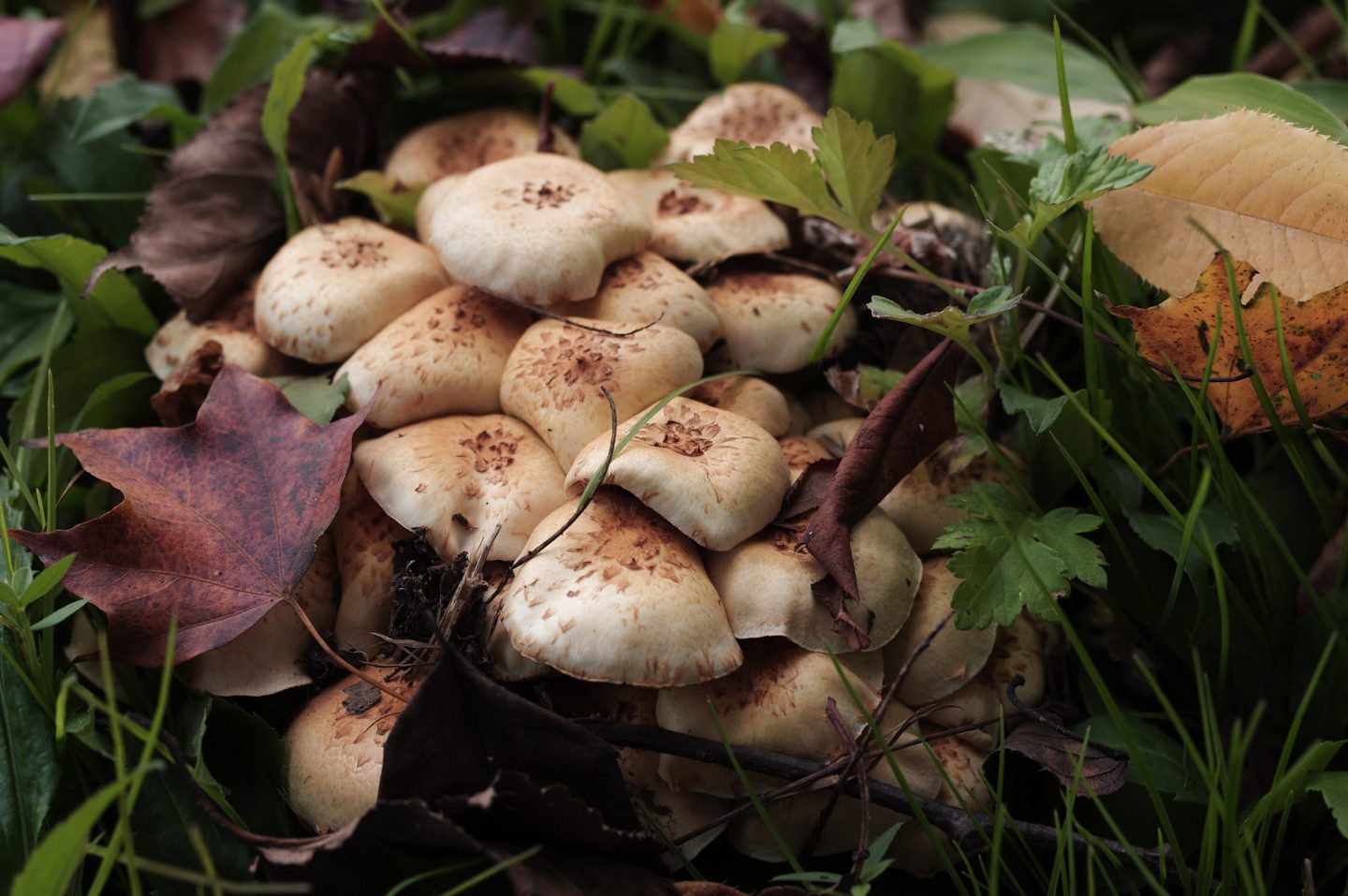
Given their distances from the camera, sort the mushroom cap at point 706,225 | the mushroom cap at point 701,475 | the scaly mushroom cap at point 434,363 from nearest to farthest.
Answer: the mushroom cap at point 701,475 → the scaly mushroom cap at point 434,363 → the mushroom cap at point 706,225

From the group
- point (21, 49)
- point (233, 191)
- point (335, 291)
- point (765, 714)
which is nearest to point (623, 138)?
point (335, 291)

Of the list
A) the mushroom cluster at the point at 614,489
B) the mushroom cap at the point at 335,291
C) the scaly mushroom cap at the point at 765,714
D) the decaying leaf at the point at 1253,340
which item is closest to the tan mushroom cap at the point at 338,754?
the mushroom cluster at the point at 614,489

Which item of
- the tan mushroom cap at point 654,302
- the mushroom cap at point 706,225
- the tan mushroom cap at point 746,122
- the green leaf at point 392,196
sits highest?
the tan mushroom cap at point 746,122

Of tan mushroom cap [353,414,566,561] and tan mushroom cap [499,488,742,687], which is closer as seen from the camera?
tan mushroom cap [499,488,742,687]

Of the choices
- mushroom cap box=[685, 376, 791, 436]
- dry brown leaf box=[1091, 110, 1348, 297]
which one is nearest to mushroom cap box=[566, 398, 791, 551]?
mushroom cap box=[685, 376, 791, 436]

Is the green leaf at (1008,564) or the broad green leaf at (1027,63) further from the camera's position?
the broad green leaf at (1027,63)

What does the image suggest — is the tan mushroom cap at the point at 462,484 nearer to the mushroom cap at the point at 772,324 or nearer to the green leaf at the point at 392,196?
the mushroom cap at the point at 772,324

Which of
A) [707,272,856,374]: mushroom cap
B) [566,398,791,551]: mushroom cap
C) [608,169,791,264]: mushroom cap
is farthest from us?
[608,169,791,264]: mushroom cap

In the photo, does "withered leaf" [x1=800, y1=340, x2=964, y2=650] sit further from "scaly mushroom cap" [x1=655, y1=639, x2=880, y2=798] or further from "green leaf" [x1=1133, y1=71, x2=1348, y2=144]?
"green leaf" [x1=1133, y1=71, x2=1348, y2=144]

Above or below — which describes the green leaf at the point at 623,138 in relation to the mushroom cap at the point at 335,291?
above
